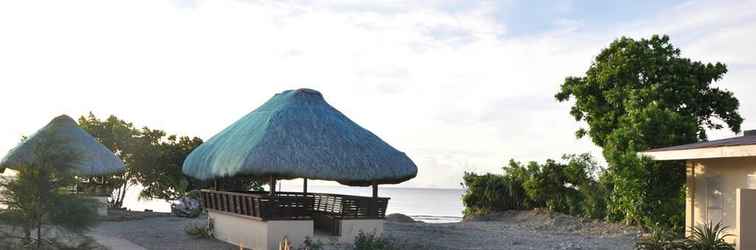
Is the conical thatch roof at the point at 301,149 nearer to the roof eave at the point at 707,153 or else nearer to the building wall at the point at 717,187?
the roof eave at the point at 707,153

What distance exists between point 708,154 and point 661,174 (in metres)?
3.61

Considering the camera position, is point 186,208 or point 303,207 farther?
point 186,208

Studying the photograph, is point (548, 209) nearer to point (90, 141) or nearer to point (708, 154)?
point (708, 154)

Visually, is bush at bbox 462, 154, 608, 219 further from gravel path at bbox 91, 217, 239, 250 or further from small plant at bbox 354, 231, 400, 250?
gravel path at bbox 91, 217, 239, 250

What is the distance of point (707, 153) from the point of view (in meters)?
15.9

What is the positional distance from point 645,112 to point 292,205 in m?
10.5

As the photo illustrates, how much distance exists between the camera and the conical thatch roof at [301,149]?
1455 centimetres

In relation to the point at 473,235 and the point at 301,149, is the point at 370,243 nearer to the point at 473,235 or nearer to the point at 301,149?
the point at 301,149

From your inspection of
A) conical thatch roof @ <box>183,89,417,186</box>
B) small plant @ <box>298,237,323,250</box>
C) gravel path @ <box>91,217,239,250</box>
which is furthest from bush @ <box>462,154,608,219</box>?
small plant @ <box>298,237,323,250</box>

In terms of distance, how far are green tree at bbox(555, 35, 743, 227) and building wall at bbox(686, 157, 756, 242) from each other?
1.39 m

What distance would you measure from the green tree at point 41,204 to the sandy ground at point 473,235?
4151 mm

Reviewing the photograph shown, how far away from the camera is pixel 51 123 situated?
79.2 feet

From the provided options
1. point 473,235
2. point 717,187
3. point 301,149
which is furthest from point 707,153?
point 301,149

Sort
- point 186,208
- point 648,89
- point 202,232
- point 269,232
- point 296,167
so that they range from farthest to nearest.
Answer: point 186,208 < point 648,89 < point 202,232 < point 296,167 < point 269,232
